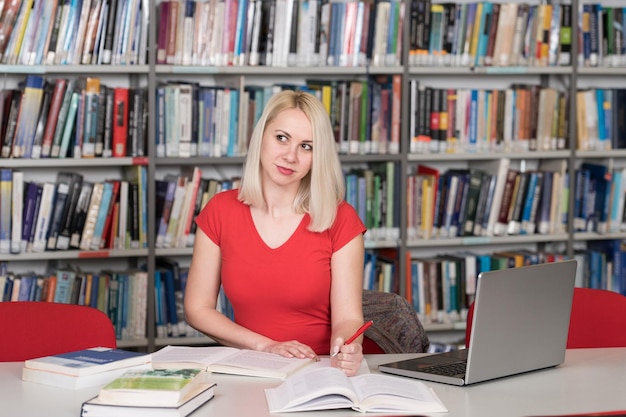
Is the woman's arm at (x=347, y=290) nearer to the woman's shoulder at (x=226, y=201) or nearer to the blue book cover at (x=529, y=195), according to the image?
the woman's shoulder at (x=226, y=201)

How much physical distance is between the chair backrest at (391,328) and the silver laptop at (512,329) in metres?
0.47

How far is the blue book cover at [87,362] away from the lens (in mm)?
1898

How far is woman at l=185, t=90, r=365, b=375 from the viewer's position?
8.29 ft

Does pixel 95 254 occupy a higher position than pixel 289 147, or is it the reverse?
pixel 289 147

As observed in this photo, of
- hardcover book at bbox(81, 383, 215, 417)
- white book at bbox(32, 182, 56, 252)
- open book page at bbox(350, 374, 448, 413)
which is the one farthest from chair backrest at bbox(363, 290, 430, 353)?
white book at bbox(32, 182, 56, 252)

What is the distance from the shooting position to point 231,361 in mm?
2037

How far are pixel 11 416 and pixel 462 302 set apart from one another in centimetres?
270

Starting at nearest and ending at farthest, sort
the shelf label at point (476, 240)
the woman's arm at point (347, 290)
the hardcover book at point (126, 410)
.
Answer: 1. the hardcover book at point (126, 410)
2. the woman's arm at point (347, 290)
3. the shelf label at point (476, 240)

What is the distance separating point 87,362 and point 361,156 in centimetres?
212

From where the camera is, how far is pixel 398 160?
396cm

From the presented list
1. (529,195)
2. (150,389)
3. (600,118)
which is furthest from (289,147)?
(600,118)

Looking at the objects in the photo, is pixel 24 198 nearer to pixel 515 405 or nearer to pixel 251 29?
pixel 251 29

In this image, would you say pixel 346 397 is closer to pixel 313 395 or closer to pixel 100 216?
pixel 313 395

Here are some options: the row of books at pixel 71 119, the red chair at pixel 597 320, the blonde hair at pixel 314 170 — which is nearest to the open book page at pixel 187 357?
the blonde hair at pixel 314 170
